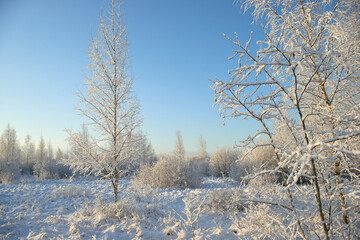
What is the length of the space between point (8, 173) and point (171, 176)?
446 inches

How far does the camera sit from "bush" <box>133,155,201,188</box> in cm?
1008

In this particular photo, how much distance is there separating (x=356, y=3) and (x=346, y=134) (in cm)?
363

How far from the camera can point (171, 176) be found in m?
10.2

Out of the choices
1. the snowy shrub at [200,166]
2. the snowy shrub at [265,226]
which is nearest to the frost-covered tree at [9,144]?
the snowy shrub at [200,166]

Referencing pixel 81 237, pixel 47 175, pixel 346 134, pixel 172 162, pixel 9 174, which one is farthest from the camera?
pixel 47 175

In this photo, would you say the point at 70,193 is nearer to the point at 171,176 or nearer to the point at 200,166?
the point at 171,176

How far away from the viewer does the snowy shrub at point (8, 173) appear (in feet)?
39.8

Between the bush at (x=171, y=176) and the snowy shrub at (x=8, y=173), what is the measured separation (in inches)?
355

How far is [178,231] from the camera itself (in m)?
4.19

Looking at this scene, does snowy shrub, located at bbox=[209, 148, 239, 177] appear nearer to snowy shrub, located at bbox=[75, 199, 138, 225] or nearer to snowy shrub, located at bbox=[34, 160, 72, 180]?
snowy shrub, located at bbox=[75, 199, 138, 225]

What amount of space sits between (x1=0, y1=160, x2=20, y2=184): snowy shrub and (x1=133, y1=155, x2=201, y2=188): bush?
9.01 metres

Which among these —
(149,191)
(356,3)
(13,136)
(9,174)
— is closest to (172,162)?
(149,191)

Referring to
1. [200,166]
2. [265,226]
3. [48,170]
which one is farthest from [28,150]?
[265,226]

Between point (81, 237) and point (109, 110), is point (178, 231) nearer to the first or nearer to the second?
point (81, 237)
